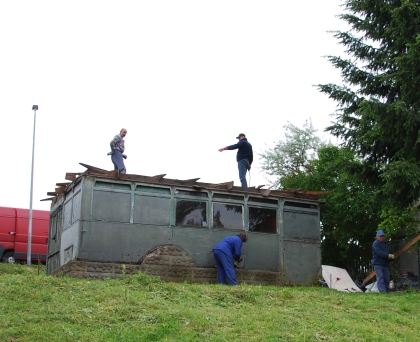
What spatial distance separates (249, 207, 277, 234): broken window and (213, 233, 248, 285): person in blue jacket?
1.77 m

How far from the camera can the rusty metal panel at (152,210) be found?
1864 cm

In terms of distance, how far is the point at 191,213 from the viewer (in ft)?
63.6

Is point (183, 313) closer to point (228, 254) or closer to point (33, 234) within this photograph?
point (228, 254)

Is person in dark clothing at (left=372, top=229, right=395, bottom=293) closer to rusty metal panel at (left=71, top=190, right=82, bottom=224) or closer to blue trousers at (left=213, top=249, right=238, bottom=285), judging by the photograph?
blue trousers at (left=213, top=249, right=238, bottom=285)

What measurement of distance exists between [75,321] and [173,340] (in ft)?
6.09

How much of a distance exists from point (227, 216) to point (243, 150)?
241 cm

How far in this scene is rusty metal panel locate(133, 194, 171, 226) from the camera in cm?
1864

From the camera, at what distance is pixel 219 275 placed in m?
18.5

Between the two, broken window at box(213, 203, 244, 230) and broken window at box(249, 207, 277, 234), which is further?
broken window at box(249, 207, 277, 234)

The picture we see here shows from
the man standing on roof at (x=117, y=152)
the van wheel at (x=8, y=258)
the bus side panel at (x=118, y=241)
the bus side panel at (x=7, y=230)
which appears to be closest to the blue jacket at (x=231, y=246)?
the bus side panel at (x=118, y=241)

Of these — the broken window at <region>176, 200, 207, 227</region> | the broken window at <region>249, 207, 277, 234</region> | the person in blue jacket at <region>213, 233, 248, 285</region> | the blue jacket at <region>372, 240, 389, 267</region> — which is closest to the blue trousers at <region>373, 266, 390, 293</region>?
the blue jacket at <region>372, 240, 389, 267</region>

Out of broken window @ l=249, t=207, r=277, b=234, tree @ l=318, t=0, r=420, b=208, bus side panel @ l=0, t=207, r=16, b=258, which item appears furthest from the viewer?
bus side panel @ l=0, t=207, r=16, b=258

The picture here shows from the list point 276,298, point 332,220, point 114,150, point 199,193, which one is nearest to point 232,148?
point 199,193

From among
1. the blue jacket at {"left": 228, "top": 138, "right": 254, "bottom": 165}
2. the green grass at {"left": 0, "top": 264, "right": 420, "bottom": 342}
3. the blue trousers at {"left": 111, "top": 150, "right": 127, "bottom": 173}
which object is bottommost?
the green grass at {"left": 0, "top": 264, "right": 420, "bottom": 342}
